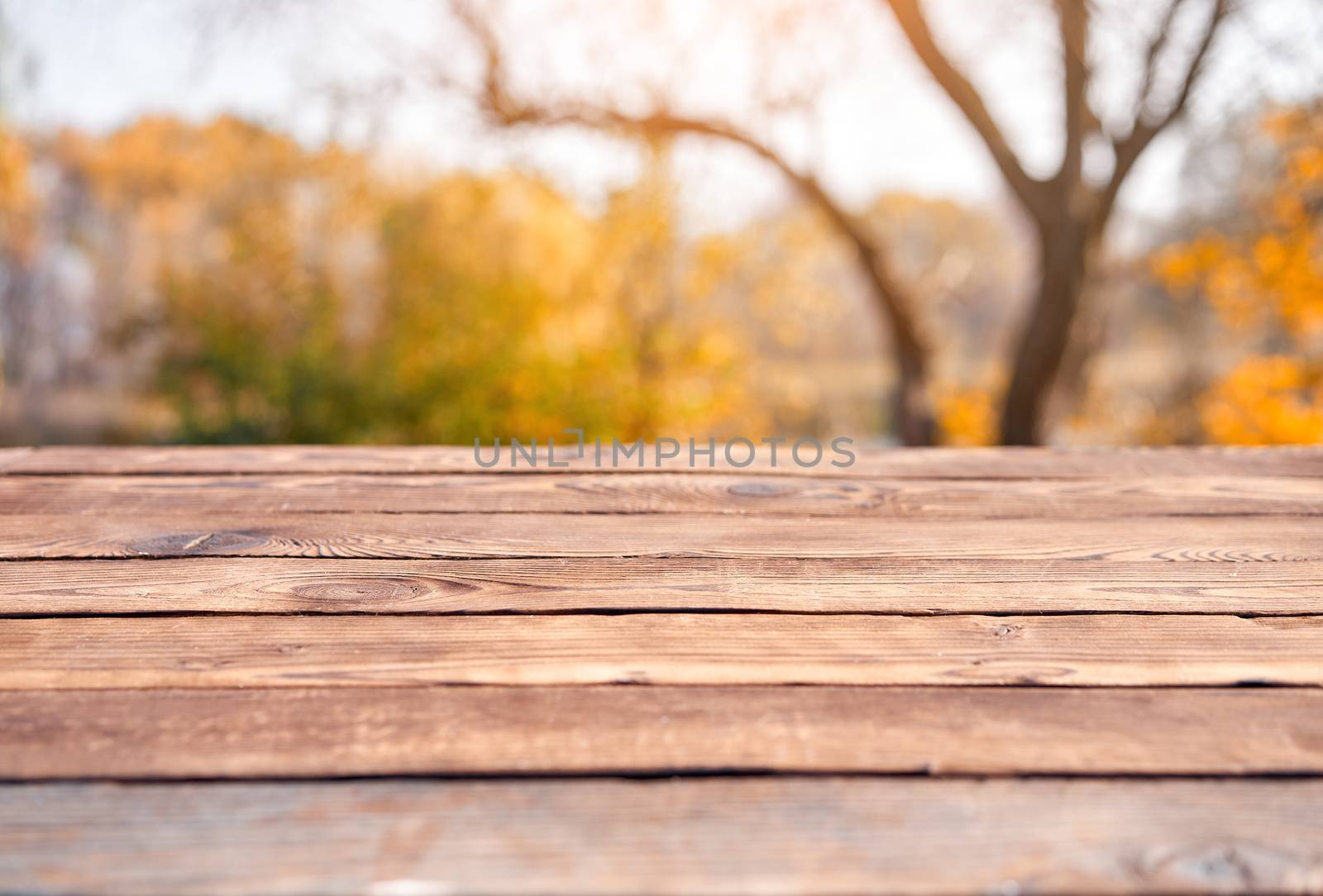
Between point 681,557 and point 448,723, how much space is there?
1.49 feet

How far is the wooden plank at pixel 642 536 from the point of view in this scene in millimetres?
→ 1207

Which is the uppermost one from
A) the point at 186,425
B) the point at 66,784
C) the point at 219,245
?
the point at 219,245

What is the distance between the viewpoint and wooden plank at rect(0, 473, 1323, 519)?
54.6 inches

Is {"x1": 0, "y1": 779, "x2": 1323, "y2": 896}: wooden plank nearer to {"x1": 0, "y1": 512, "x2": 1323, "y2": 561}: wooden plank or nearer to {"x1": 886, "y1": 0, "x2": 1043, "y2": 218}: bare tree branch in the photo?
{"x1": 0, "y1": 512, "x2": 1323, "y2": 561}: wooden plank

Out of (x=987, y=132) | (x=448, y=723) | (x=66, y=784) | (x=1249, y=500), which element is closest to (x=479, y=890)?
(x=448, y=723)

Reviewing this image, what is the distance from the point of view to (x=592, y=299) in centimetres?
861

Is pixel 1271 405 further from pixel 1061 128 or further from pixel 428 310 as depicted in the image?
pixel 428 310

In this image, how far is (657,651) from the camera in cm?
92

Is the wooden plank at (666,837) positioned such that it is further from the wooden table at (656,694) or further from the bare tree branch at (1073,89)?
the bare tree branch at (1073,89)

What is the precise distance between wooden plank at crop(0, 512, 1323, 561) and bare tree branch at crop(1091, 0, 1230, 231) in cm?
454

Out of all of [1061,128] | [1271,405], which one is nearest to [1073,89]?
[1061,128]

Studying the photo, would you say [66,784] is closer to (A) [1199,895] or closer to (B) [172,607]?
(B) [172,607]

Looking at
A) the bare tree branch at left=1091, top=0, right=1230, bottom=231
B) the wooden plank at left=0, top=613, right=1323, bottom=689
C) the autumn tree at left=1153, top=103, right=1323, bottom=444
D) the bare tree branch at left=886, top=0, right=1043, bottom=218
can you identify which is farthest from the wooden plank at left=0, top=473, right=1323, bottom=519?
the autumn tree at left=1153, top=103, right=1323, bottom=444

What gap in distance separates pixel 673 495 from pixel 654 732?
69cm
